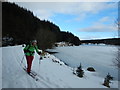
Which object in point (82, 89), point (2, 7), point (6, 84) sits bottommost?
point (82, 89)

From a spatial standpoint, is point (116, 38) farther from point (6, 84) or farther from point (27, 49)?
point (6, 84)

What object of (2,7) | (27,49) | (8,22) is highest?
(2,7)

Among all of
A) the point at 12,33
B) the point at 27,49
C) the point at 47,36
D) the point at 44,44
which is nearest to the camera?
the point at 27,49

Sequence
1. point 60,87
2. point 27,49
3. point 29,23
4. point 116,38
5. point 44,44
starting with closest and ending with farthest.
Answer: point 60,87 < point 27,49 < point 116,38 < point 44,44 < point 29,23

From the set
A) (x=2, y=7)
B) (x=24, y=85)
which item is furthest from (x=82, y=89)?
(x=2, y=7)

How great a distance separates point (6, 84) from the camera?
16.3ft

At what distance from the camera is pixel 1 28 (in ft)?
148

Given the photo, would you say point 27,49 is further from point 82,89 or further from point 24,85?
point 82,89

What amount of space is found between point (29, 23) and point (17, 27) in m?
13.9

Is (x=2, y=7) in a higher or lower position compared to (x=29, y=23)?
higher

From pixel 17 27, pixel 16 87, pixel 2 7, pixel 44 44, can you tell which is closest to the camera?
pixel 16 87

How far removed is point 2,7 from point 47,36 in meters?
27.2

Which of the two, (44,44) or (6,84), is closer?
(6,84)

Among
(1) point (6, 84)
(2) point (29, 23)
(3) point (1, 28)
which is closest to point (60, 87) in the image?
(1) point (6, 84)
